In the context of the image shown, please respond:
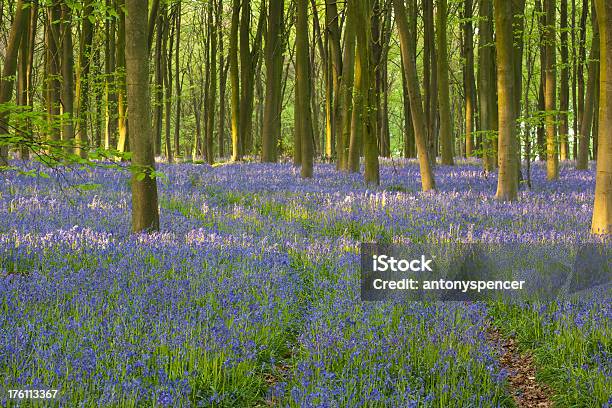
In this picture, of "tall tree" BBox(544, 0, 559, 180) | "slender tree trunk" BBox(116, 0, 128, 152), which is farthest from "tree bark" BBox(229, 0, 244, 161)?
"tall tree" BBox(544, 0, 559, 180)

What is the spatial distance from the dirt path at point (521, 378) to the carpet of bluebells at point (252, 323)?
0.10 metres

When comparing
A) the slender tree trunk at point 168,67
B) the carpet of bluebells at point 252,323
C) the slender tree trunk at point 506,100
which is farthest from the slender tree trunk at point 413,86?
the slender tree trunk at point 168,67

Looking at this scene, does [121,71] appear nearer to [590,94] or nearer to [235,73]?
[235,73]

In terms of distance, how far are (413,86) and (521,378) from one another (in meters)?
8.94

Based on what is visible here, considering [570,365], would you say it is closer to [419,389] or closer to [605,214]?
[419,389]

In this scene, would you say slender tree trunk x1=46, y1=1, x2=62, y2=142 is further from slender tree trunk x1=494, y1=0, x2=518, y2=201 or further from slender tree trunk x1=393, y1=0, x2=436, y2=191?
slender tree trunk x1=494, y1=0, x2=518, y2=201

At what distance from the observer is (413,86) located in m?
12.5

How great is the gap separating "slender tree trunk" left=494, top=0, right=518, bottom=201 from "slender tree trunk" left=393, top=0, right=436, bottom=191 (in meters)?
1.81

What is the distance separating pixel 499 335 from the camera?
538cm

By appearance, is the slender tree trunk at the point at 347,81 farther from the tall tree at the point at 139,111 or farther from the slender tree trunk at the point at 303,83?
the tall tree at the point at 139,111

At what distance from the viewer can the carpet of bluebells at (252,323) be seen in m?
3.70

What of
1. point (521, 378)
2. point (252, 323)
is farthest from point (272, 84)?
point (521, 378)

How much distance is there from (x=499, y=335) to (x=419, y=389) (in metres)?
1.78

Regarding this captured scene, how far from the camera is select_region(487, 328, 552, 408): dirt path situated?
418 centimetres
